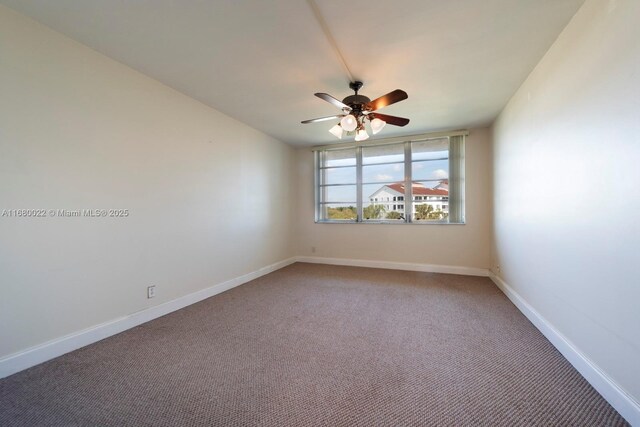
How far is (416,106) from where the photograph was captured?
131 inches

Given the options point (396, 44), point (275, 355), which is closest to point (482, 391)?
point (275, 355)

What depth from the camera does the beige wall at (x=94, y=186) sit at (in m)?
1.78

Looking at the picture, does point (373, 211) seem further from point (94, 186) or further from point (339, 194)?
point (94, 186)

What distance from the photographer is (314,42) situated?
2057 mm

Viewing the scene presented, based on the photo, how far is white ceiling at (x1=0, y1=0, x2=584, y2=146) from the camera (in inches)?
68.2

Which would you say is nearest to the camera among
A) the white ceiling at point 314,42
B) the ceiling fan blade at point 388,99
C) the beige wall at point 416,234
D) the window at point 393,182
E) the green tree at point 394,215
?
the white ceiling at point 314,42

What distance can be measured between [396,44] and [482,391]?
2.56m

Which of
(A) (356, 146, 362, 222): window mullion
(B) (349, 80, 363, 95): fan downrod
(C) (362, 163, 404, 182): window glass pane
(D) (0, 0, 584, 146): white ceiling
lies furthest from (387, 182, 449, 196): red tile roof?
(B) (349, 80, 363, 95): fan downrod

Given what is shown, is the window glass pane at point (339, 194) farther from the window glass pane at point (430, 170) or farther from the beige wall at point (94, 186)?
the beige wall at point (94, 186)

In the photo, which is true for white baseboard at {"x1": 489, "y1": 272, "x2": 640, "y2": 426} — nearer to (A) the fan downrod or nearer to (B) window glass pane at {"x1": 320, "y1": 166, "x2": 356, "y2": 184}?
(A) the fan downrod

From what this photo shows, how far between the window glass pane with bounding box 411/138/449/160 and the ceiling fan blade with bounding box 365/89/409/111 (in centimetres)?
244

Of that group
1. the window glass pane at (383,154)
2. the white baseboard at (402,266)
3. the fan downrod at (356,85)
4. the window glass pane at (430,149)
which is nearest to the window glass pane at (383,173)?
the window glass pane at (383,154)

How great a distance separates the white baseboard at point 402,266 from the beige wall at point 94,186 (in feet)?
7.01

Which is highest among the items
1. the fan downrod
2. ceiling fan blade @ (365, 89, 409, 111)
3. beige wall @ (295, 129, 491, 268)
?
the fan downrod
